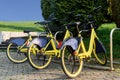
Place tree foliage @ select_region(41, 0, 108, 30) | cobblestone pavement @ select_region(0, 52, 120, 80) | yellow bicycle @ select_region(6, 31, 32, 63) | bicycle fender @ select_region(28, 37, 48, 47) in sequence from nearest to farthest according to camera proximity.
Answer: cobblestone pavement @ select_region(0, 52, 120, 80) → bicycle fender @ select_region(28, 37, 48, 47) → yellow bicycle @ select_region(6, 31, 32, 63) → tree foliage @ select_region(41, 0, 108, 30)

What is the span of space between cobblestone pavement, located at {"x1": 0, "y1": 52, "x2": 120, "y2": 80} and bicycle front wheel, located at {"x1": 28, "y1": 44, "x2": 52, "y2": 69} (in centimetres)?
15

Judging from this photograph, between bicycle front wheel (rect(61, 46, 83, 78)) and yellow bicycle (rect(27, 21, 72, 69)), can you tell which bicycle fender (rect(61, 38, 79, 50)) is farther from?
yellow bicycle (rect(27, 21, 72, 69))

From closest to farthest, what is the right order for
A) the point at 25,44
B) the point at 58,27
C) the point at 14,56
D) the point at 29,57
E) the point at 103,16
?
the point at 29,57
the point at 25,44
the point at 14,56
the point at 58,27
the point at 103,16

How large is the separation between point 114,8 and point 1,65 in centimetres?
372

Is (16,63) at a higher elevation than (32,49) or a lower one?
lower

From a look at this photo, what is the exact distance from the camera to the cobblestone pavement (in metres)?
9.77

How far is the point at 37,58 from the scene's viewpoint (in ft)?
38.9

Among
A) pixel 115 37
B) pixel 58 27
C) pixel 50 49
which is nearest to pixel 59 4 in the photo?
pixel 58 27

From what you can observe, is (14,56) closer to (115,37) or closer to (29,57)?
(29,57)

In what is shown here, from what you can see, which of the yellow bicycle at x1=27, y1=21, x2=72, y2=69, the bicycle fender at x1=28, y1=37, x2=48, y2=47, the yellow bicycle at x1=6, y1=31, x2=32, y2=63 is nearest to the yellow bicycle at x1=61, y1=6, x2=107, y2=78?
the yellow bicycle at x1=27, y1=21, x2=72, y2=69

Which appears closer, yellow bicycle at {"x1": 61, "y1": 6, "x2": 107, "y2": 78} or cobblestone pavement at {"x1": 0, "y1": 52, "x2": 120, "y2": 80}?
yellow bicycle at {"x1": 61, "y1": 6, "x2": 107, "y2": 78}

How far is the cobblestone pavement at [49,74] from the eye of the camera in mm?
9766

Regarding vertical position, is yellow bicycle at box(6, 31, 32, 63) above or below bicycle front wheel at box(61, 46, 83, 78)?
below

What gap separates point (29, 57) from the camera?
36.2ft
